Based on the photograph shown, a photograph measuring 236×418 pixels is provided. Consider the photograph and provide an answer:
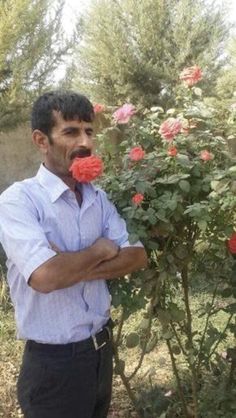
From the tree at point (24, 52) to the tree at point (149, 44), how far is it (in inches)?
130

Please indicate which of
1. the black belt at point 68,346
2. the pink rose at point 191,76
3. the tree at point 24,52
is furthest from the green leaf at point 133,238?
the tree at point 24,52

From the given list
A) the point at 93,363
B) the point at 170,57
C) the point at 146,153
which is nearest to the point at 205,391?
the point at 93,363

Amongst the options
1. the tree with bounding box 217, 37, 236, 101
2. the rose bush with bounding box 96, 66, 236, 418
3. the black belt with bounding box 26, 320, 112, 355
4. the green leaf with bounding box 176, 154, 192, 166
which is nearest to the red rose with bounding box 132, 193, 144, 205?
the rose bush with bounding box 96, 66, 236, 418

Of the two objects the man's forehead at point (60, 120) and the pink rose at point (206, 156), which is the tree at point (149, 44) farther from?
the man's forehead at point (60, 120)

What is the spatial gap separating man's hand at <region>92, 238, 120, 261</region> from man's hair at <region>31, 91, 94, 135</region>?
1.44 feet

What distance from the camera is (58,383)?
172cm

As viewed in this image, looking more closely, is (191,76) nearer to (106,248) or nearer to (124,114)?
(124,114)

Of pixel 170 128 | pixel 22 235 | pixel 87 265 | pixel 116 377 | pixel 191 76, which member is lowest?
pixel 116 377

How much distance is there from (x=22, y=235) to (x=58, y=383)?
536mm

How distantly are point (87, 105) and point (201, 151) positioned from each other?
0.51 metres

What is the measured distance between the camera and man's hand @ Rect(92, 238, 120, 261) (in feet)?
5.75

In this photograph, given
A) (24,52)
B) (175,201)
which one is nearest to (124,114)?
(175,201)

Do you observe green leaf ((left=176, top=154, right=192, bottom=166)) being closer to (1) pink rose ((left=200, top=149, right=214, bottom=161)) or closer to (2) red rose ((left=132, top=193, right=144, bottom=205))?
(1) pink rose ((left=200, top=149, right=214, bottom=161))

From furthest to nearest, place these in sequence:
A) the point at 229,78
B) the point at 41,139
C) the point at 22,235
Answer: the point at 229,78
the point at 41,139
the point at 22,235
